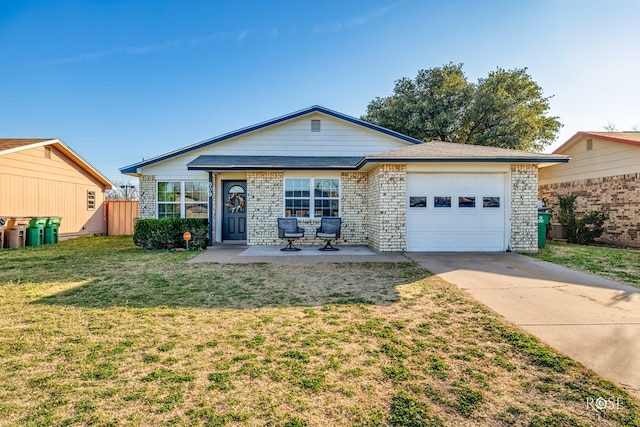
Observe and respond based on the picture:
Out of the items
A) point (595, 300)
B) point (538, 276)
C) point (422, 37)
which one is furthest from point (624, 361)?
point (422, 37)

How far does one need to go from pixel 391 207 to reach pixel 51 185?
1493cm

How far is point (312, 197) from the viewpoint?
1155cm

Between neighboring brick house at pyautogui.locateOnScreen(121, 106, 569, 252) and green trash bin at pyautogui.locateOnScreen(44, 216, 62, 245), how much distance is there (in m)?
3.89

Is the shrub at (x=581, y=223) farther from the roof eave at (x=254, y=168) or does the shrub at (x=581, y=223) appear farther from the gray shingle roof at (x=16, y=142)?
the gray shingle roof at (x=16, y=142)

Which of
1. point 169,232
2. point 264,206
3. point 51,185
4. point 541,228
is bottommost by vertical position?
point 169,232

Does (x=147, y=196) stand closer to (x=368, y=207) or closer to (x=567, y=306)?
(x=368, y=207)

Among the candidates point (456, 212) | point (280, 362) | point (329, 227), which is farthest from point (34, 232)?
point (456, 212)

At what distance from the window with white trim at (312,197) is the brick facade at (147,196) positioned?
5383 mm

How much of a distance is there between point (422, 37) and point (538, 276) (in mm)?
10350

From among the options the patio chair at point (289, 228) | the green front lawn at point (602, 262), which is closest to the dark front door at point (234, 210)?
the patio chair at point (289, 228)

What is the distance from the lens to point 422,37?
41.3 feet

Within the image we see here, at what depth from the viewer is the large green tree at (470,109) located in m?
21.6

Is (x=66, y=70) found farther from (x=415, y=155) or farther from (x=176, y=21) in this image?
(x=415, y=155)

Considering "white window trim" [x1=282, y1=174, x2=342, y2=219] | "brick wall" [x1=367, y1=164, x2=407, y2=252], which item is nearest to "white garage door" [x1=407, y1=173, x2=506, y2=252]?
"brick wall" [x1=367, y1=164, x2=407, y2=252]
